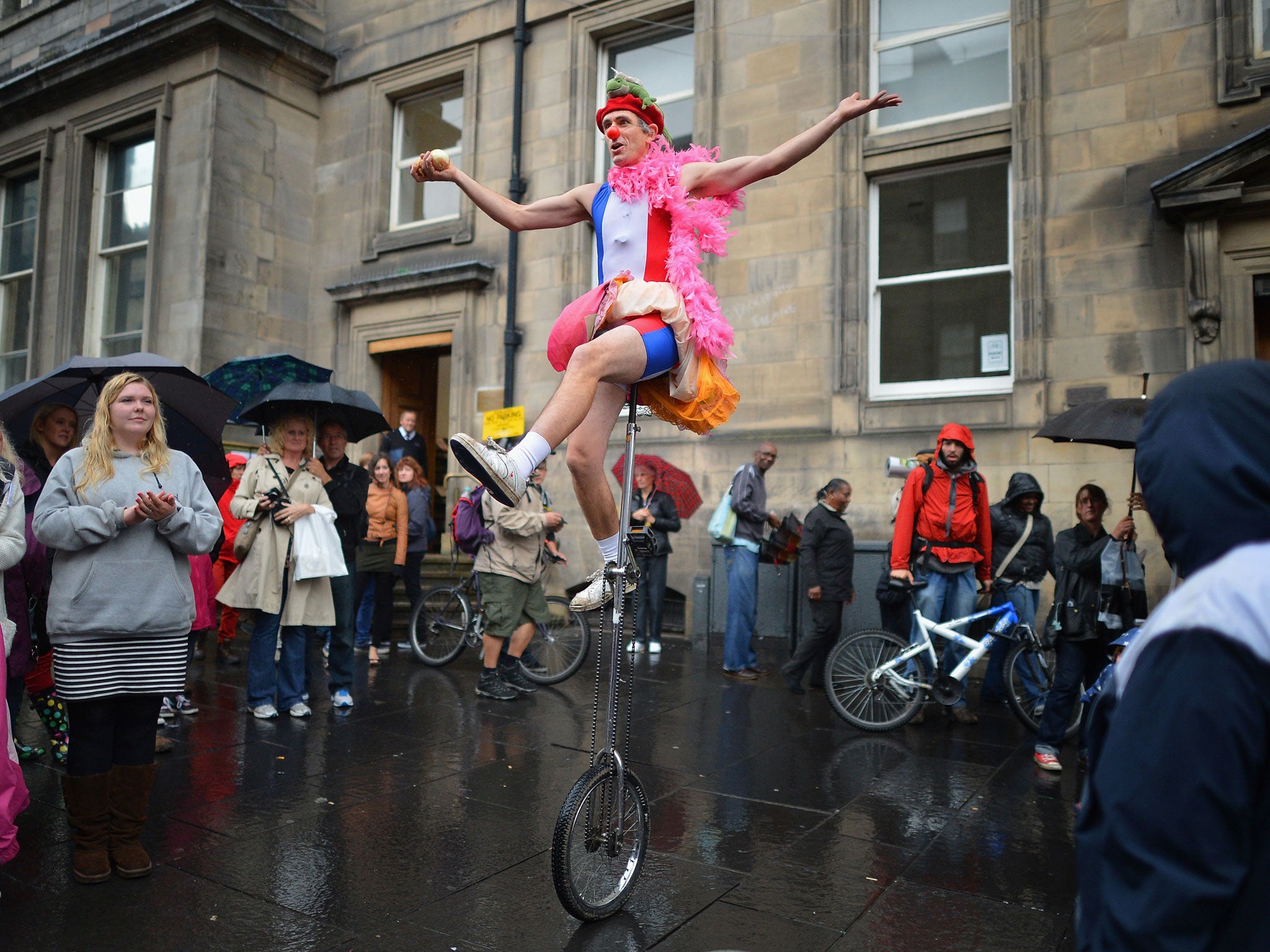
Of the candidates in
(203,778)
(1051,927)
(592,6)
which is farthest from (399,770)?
(592,6)

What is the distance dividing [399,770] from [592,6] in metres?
10.4

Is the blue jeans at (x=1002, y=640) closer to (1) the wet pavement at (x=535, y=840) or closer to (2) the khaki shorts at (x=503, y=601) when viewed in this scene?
(1) the wet pavement at (x=535, y=840)

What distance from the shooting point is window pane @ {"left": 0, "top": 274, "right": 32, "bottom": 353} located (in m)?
16.6

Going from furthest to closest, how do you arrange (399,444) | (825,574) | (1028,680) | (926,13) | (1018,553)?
1. (399,444)
2. (926,13)
3. (825,574)
4. (1018,553)
5. (1028,680)

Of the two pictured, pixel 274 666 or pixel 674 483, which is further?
pixel 674 483

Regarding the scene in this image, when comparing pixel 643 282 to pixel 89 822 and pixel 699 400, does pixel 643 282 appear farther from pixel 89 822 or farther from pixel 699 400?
pixel 89 822

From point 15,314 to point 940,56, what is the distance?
15934mm

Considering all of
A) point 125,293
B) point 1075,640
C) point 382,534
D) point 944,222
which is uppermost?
point 125,293

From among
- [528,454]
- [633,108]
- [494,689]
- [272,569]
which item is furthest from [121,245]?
[528,454]

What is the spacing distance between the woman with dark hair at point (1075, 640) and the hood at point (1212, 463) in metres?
4.83

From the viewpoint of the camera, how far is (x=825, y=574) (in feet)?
25.6

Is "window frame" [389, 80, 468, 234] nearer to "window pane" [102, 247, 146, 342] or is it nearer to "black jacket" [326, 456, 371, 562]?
"window pane" [102, 247, 146, 342]

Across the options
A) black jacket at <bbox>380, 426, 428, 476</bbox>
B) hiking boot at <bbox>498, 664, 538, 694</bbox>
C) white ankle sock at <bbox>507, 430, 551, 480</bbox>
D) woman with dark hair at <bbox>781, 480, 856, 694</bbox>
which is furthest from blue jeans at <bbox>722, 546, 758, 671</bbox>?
white ankle sock at <bbox>507, 430, 551, 480</bbox>

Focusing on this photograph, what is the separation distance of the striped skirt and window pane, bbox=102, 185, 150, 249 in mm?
12796
